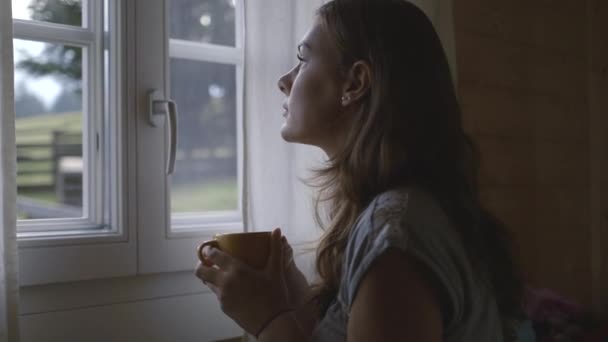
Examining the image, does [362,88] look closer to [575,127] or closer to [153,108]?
[153,108]

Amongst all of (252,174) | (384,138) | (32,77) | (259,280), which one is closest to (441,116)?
(384,138)

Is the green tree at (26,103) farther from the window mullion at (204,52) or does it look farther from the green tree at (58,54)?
the window mullion at (204,52)

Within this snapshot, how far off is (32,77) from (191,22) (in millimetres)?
401

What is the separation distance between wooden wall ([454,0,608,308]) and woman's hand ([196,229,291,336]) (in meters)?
1.21

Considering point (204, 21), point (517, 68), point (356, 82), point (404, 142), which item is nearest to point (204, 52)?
point (204, 21)

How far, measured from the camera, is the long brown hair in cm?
100

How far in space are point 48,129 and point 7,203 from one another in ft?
1.35

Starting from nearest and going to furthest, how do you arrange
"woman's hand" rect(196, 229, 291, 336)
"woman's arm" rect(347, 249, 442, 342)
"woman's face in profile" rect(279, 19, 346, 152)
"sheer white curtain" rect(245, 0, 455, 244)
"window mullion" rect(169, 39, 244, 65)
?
1. "woman's arm" rect(347, 249, 442, 342)
2. "woman's hand" rect(196, 229, 291, 336)
3. "woman's face in profile" rect(279, 19, 346, 152)
4. "sheer white curtain" rect(245, 0, 455, 244)
5. "window mullion" rect(169, 39, 244, 65)

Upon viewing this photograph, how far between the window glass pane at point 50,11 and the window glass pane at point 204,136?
25 centimetres

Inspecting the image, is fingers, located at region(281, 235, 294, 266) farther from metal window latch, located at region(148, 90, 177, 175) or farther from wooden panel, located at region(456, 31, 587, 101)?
wooden panel, located at region(456, 31, 587, 101)

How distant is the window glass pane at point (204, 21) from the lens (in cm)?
166

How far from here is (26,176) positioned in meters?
1.51

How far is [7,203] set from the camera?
1159 mm

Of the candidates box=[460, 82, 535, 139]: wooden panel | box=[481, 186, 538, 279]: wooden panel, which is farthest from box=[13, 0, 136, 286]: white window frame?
box=[481, 186, 538, 279]: wooden panel
